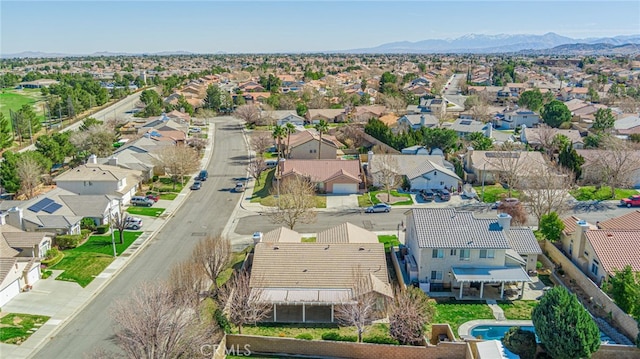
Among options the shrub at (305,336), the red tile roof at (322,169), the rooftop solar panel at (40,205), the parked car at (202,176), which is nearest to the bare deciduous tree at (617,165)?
the red tile roof at (322,169)

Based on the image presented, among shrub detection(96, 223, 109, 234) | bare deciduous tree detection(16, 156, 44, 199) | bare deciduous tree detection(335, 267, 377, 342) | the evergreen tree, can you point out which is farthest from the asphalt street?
the evergreen tree

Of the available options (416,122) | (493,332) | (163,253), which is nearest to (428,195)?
(493,332)

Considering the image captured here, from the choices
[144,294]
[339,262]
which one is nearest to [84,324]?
[144,294]

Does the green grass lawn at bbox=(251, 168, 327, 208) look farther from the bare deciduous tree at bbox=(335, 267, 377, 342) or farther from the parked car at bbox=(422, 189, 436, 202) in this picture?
the bare deciduous tree at bbox=(335, 267, 377, 342)

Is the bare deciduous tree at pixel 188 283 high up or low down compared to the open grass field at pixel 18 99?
down

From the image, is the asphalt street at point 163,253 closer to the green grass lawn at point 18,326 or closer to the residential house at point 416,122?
the green grass lawn at point 18,326
